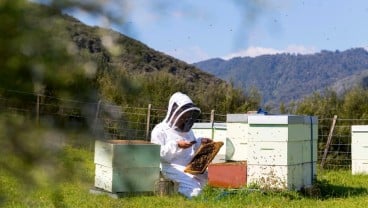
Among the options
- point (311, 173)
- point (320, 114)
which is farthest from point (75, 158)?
point (320, 114)

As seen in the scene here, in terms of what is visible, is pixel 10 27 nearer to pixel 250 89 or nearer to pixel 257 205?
pixel 257 205

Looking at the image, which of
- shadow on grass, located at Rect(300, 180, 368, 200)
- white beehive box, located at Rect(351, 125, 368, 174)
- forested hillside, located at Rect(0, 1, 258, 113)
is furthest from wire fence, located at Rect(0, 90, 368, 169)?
white beehive box, located at Rect(351, 125, 368, 174)

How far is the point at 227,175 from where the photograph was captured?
9234 millimetres

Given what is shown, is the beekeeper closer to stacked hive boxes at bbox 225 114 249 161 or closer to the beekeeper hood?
the beekeeper hood

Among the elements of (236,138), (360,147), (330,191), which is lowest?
(330,191)

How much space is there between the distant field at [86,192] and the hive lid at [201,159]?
44cm

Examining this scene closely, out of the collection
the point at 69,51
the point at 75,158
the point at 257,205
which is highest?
the point at 69,51

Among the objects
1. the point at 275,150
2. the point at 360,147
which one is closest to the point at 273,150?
the point at 275,150

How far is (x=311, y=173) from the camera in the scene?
386 inches

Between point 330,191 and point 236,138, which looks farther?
point 236,138

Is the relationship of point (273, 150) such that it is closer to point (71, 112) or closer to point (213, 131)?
point (213, 131)

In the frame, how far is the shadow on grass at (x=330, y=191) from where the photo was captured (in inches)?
359

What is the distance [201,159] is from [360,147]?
5409 millimetres

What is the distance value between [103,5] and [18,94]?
12cm
